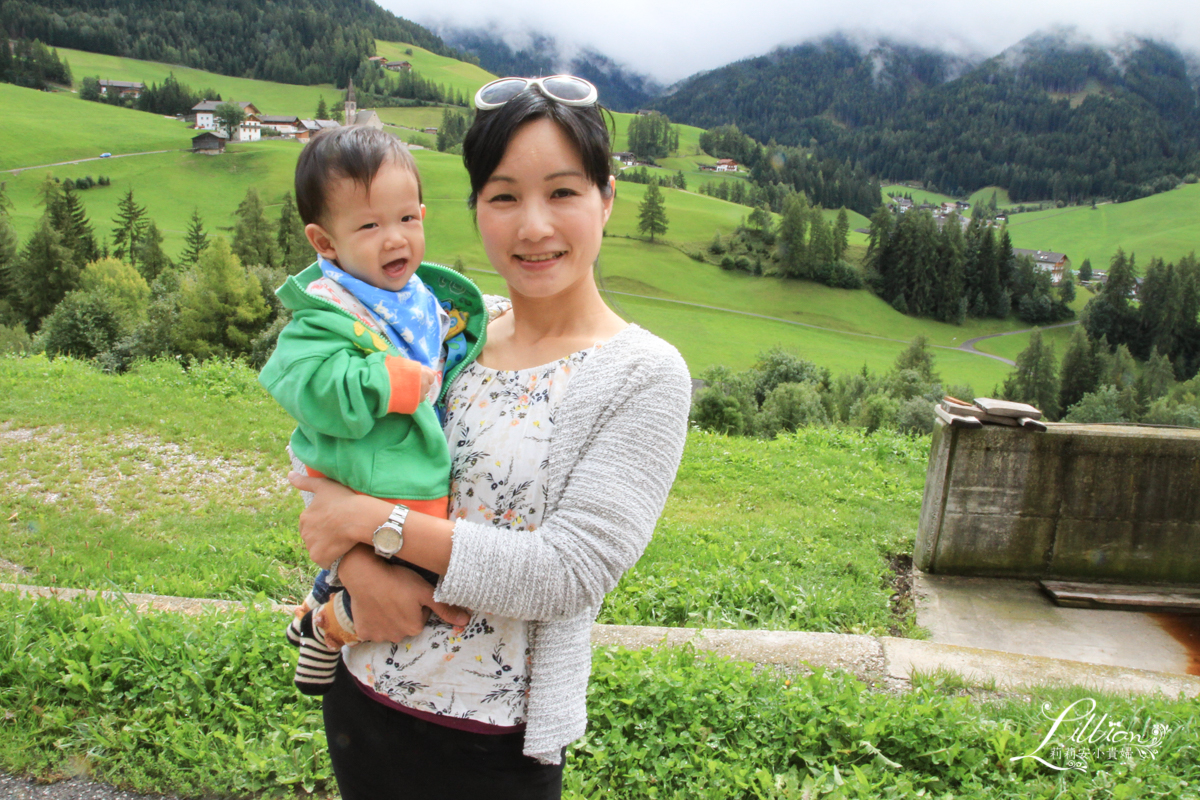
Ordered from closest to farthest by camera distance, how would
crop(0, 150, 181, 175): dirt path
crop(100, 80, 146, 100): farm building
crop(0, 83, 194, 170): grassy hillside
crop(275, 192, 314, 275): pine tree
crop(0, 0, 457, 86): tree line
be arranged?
crop(275, 192, 314, 275): pine tree < crop(0, 150, 181, 175): dirt path < crop(0, 83, 194, 170): grassy hillside < crop(100, 80, 146, 100): farm building < crop(0, 0, 457, 86): tree line

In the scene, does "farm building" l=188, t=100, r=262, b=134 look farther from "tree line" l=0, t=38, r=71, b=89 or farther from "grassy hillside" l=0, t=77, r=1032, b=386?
"tree line" l=0, t=38, r=71, b=89

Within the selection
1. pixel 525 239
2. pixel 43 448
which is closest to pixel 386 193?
pixel 525 239

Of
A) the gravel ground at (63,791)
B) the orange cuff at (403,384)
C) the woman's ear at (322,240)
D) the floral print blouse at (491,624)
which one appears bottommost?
the gravel ground at (63,791)

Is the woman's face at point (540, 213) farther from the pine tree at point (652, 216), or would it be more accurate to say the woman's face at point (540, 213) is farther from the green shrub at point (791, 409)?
the pine tree at point (652, 216)

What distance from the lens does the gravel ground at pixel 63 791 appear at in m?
2.98

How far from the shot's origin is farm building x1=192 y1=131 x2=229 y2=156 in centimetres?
8544

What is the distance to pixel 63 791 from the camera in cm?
301

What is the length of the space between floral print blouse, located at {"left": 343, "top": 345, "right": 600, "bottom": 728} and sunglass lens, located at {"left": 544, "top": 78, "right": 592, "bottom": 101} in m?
0.51

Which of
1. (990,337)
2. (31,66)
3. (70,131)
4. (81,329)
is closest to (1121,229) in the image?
(990,337)

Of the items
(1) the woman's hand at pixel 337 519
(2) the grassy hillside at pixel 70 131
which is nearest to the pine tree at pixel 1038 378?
(1) the woman's hand at pixel 337 519

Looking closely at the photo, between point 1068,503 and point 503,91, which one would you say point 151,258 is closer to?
point 1068,503

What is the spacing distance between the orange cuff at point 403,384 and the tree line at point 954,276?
282 feet

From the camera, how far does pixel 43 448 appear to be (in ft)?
28.1

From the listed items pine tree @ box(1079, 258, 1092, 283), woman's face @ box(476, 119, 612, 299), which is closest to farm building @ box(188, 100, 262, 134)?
pine tree @ box(1079, 258, 1092, 283)
